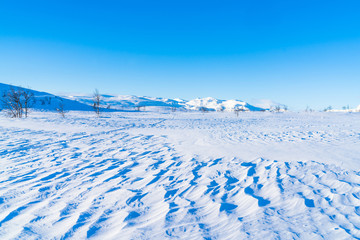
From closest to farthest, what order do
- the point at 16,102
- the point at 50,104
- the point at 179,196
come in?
1. the point at 179,196
2. the point at 16,102
3. the point at 50,104

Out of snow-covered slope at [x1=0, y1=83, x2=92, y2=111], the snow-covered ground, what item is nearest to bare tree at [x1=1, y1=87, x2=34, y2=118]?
snow-covered slope at [x1=0, y1=83, x2=92, y2=111]

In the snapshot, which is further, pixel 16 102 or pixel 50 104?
pixel 50 104

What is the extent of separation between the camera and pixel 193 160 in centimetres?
512

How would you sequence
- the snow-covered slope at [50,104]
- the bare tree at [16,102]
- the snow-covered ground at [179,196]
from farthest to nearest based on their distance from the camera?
the snow-covered slope at [50,104] → the bare tree at [16,102] → the snow-covered ground at [179,196]

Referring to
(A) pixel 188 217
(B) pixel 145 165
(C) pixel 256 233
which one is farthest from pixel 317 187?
(B) pixel 145 165

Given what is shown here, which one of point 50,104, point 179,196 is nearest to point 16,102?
point 179,196

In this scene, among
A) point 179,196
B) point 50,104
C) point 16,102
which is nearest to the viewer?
point 179,196

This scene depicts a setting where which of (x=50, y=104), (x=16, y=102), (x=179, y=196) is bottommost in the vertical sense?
(x=179, y=196)

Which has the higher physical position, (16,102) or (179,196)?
(16,102)

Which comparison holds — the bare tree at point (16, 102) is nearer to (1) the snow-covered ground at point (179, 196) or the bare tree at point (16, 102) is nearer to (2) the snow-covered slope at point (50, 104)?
(2) the snow-covered slope at point (50, 104)

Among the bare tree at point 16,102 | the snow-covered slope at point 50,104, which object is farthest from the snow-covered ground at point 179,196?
the snow-covered slope at point 50,104

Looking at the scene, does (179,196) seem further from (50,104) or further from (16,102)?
(50,104)

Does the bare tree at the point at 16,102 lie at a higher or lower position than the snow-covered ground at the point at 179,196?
higher

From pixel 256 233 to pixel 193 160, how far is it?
9.86 feet
